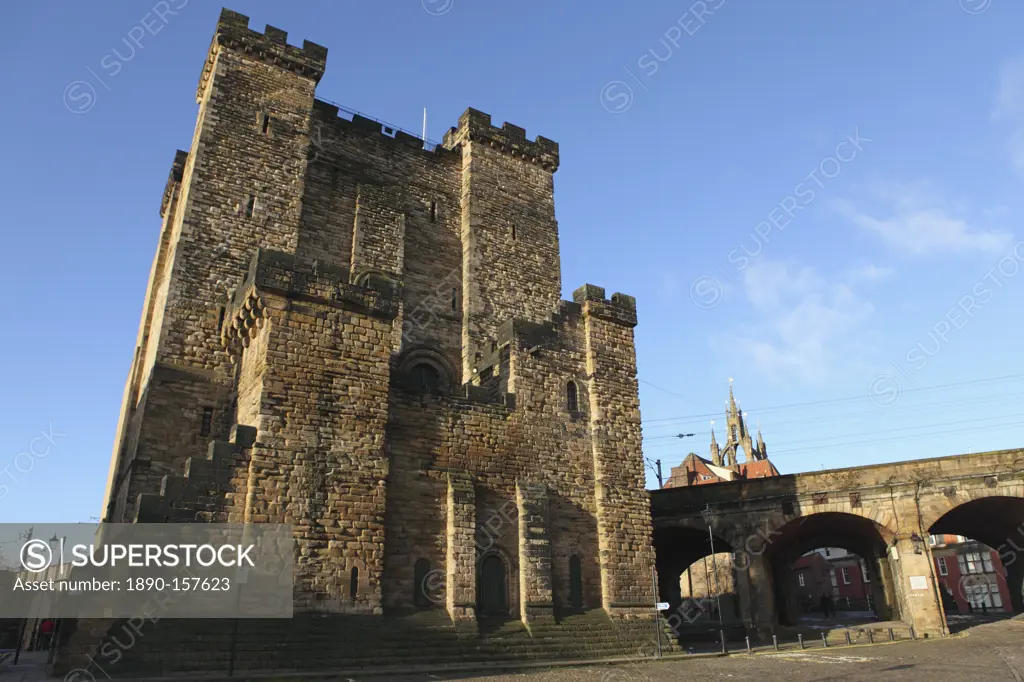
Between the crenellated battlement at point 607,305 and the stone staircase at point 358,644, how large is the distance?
8.77 metres

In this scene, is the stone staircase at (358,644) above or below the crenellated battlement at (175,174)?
below

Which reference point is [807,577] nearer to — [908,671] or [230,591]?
[908,671]

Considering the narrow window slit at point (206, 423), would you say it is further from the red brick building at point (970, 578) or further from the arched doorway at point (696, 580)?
the red brick building at point (970, 578)

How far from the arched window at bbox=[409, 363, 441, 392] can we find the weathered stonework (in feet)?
0.17

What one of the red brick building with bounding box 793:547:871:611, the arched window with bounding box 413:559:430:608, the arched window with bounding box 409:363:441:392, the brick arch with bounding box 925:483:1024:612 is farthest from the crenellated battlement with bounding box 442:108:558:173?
the red brick building with bounding box 793:547:871:611

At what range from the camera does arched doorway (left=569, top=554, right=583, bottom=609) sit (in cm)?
1903

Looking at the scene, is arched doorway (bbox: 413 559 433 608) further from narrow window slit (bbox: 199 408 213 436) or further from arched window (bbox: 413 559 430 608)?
narrow window slit (bbox: 199 408 213 436)

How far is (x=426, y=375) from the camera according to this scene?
23.3 m

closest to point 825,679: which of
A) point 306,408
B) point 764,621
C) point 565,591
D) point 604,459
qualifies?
point 565,591

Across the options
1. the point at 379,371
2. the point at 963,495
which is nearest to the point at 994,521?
the point at 963,495

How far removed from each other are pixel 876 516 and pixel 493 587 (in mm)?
15580

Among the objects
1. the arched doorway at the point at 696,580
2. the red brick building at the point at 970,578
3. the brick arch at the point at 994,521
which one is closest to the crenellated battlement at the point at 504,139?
the arched doorway at the point at 696,580

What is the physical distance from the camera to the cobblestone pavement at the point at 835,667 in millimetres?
13430

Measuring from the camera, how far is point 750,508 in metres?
27.1
